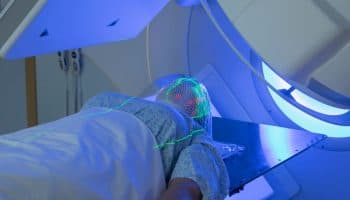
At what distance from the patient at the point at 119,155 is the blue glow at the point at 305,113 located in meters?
0.27

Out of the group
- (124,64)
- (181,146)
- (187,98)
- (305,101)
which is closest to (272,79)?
(305,101)

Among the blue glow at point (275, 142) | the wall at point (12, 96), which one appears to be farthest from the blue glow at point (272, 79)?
the wall at point (12, 96)

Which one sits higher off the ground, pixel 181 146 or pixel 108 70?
pixel 108 70

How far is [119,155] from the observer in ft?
3.10

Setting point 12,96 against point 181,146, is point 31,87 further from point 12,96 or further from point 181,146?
point 181,146

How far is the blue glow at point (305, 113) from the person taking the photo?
4.61 ft

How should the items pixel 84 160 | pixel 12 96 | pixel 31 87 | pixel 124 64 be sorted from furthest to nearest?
pixel 12 96, pixel 31 87, pixel 124 64, pixel 84 160

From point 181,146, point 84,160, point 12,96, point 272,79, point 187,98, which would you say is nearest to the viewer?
point 84,160

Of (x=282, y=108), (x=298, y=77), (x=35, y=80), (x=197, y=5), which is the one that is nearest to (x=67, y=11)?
(x=298, y=77)

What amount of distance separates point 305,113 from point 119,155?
0.70 meters

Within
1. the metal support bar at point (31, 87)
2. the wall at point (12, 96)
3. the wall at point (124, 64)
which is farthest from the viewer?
the wall at point (12, 96)

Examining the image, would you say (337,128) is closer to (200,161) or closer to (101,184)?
(200,161)

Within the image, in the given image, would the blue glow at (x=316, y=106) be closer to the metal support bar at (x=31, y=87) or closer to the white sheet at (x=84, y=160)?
the white sheet at (x=84, y=160)

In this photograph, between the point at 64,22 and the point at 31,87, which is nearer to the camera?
the point at 64,22
